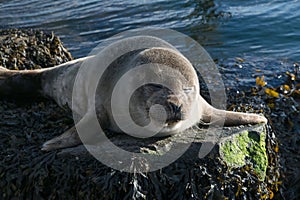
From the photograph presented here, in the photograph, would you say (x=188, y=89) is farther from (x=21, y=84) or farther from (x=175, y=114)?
(x=21, y=84)

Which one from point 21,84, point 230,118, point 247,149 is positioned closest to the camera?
point 247,149

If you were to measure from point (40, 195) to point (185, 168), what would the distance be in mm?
1135

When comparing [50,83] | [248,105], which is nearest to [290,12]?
[248,105]

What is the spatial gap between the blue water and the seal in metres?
3.53

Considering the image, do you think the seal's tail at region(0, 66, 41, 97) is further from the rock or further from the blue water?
the blue water

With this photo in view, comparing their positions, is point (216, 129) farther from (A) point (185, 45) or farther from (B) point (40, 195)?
(A) point (185, 45)

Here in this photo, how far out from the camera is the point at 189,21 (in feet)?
33.9

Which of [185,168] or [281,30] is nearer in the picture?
[185,168]

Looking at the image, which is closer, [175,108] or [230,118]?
[175,108]

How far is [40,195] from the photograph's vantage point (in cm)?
367

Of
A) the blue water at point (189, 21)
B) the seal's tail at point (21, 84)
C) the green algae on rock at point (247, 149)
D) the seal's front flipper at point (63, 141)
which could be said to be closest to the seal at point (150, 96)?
the seal's front flipper at point (63, 141)

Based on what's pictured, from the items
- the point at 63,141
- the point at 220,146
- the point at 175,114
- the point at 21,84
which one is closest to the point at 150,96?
the point at 175,114

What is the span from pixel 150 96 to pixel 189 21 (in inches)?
280

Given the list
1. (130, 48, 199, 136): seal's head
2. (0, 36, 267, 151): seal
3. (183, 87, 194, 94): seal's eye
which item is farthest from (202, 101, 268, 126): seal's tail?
(183, 87, 194, 94): seal's eye
